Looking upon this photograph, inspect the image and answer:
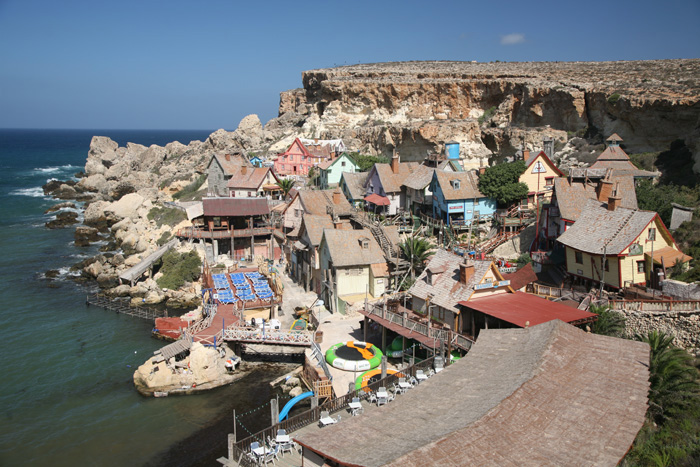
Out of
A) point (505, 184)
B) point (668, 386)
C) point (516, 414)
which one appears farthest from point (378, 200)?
point (516, 414)

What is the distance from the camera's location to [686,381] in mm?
20906

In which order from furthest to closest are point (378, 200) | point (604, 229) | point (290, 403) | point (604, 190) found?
point (378, 200)
point (604, 190)
point (604, 229)
point (290, 403)

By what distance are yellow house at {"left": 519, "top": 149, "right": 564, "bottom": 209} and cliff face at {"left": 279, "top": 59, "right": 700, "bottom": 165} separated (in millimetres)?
10442

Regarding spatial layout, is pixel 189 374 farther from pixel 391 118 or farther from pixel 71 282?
pixel 391 118

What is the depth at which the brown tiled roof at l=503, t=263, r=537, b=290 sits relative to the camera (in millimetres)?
33125

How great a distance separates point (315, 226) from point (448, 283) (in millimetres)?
16365

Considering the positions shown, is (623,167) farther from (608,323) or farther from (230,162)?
(230,162)

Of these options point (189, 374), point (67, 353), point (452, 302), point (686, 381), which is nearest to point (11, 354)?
point (67, 353)

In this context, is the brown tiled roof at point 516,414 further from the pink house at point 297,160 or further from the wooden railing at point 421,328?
the pink house at point 297,160

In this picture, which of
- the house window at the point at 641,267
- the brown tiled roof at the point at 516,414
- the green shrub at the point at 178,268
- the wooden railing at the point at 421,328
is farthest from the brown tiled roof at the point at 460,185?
the brown tiled roof at the point at 516,414

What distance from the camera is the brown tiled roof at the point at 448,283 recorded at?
2905 cm

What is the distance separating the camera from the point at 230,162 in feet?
226

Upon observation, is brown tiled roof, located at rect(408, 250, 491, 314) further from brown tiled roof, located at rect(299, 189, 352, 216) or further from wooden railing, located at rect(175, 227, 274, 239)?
wooden railing, located at rect(175, 227, 274, 239)

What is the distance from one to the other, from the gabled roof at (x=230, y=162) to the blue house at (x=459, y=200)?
29701 mm
